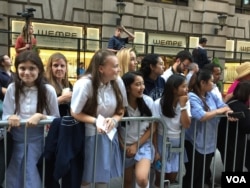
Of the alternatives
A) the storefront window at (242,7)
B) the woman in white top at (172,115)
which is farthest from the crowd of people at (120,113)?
the storefront window at (242,7)

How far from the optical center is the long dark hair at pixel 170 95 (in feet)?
12.6

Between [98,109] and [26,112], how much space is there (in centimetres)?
65

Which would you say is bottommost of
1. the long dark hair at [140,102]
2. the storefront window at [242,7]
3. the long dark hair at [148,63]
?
the long dark hair at [140,102]

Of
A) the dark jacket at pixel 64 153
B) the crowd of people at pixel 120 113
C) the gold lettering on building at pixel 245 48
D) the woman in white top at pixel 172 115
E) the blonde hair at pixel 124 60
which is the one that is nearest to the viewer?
the dark jacket at pixel 64 153

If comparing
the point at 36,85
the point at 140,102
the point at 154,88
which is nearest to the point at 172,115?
the point at 140,102

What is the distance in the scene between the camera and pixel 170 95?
3.88m

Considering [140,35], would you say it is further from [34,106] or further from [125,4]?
[34,106]

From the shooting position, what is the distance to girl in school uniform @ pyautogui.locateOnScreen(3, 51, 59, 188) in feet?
10.4

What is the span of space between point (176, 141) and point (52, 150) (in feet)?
4.69

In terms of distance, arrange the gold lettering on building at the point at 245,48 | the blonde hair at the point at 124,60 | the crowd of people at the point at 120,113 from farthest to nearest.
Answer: the gold lettering on building at the point at 245,48 → the blonde hair at the point at 124,60 → the crowd of people at the point at 120,113

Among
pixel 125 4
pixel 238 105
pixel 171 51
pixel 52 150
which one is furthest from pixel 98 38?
pixel 52 150
